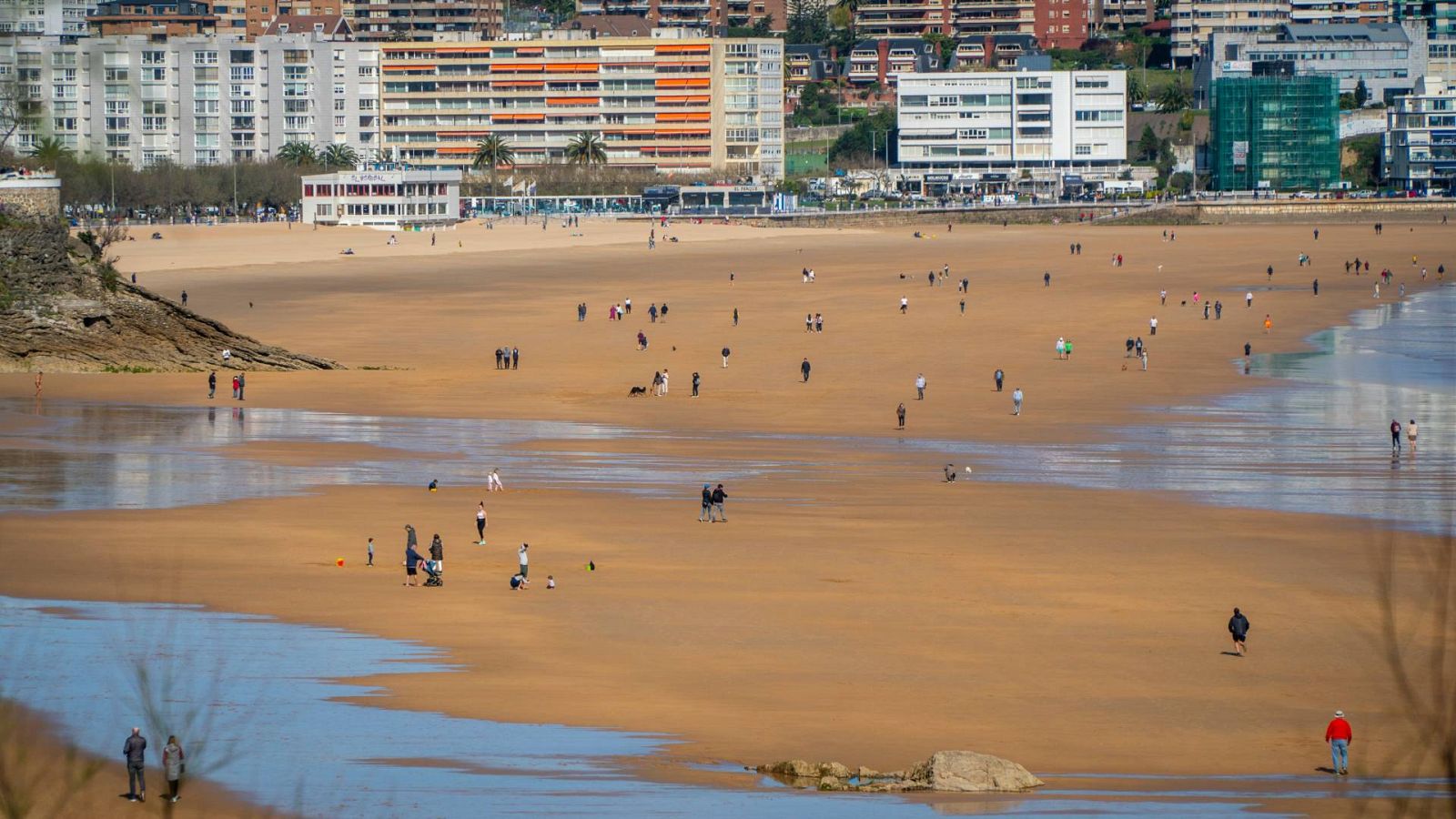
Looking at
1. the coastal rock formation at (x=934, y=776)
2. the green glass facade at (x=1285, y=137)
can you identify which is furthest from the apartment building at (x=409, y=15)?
the coastal rock formation at (x=934, y=776)

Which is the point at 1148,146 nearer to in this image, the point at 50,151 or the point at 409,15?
the point at 409,15

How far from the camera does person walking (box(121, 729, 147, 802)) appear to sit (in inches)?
535

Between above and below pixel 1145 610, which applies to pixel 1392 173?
above

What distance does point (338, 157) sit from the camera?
510 feet

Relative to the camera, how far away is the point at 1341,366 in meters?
51.3

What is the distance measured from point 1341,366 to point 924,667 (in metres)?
35.6

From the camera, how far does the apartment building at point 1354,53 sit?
181000mm

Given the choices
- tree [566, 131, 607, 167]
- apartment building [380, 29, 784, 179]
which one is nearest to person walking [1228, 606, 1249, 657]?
tree [566, 131, 607, 167]

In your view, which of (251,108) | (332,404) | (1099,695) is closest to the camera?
(1099,695)

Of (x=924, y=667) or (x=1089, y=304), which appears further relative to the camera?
(x=1089, y=304)

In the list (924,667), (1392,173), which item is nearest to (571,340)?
(924,667)

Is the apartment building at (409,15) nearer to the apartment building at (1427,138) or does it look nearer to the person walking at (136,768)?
the apartment building at (1427,138)

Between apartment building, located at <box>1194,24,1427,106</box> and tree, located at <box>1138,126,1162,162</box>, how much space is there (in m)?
7.12

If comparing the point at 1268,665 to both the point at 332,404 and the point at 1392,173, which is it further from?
the point at 1392,173
